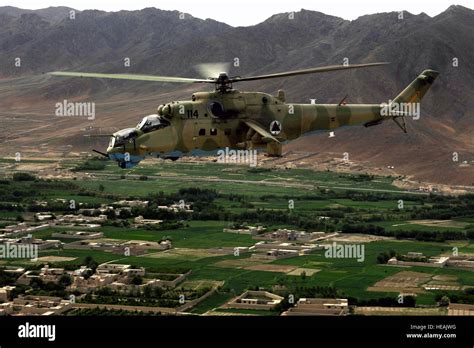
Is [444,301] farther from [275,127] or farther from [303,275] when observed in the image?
[275,127]

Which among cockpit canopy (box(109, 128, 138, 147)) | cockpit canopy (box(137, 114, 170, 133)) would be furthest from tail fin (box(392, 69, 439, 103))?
cockpit canopy (box(109, 128, 138, 147))

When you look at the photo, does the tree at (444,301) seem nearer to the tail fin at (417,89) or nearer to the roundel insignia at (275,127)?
the tail fin at (417,89)

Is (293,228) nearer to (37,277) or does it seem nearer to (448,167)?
(37,277)

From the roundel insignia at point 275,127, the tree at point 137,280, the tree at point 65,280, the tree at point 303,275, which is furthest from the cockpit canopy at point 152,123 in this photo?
the tree at point 303,275

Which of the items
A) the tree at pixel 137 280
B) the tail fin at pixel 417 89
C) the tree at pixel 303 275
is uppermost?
the tail fin at pixel 417 89

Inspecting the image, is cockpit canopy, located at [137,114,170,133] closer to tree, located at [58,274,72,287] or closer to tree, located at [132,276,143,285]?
tree, located at [132,276,143,285]
